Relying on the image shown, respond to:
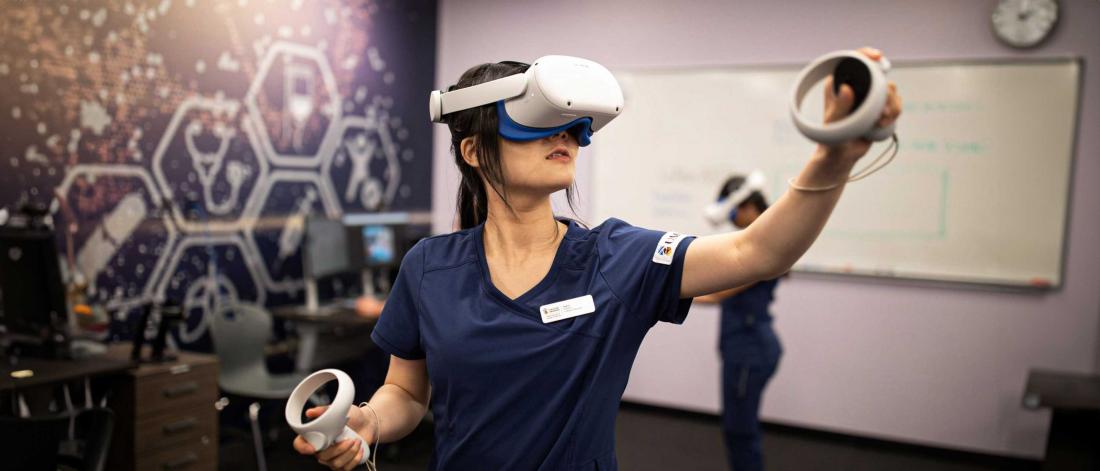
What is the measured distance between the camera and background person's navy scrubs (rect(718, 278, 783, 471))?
2.83 meters

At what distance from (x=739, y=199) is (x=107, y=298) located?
267cm

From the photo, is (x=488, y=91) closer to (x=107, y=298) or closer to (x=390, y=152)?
(x=107, y=298)

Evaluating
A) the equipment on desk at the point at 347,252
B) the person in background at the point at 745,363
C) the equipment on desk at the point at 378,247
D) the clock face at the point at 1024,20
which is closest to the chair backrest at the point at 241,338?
the equipment on desk at the point at 347,252

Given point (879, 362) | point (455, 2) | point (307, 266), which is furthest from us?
point (455, 2)

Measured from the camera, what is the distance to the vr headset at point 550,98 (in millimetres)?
1120

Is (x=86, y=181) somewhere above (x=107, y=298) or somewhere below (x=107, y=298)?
above

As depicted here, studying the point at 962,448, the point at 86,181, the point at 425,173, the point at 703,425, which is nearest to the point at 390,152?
the point at 425,173

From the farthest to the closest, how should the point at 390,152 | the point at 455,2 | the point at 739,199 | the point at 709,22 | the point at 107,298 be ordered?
1. the point at 455,2
2. the point at 390,152
3. the point at 709,22
4. the point at 107,298
5. the point at 739,199

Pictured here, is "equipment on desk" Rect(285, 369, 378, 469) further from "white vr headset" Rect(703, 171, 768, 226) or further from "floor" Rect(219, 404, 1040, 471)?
"floor" Rect(219, 404, 1040, 471)

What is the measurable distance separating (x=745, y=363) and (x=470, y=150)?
1.91 metres

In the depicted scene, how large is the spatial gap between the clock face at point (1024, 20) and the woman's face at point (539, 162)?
12.3ft

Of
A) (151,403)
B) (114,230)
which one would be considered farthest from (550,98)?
(114,230)

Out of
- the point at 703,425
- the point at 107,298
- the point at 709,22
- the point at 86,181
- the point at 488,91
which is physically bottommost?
the point at 703,425

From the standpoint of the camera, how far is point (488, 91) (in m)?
1.18
